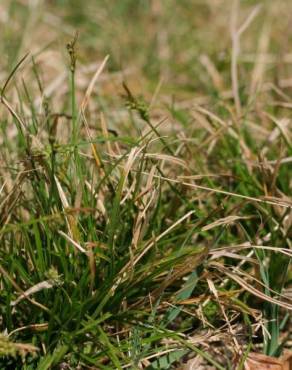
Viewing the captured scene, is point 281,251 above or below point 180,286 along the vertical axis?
above

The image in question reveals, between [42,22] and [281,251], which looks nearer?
[281,251]

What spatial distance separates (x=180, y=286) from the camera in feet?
6.17

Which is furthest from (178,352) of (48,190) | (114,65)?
(114,65)

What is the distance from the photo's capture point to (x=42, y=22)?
11.6 ft

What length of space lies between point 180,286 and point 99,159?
0.40m

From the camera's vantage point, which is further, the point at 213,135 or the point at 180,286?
the point at 213,135

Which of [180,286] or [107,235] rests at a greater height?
[107,235]

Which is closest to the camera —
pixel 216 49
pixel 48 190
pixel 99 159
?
pixel 48 190

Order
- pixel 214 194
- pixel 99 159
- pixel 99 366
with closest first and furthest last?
1. pixel 99 366
2. pixel 99 159
3. pixel 214 194

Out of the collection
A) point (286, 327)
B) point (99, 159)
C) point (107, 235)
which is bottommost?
point (286, 327)

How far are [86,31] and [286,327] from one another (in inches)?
82.6

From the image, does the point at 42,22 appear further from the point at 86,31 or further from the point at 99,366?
the point at 99,366

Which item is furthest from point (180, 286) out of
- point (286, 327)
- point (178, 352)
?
point (286, 327)

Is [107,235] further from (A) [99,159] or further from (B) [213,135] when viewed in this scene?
(B) [213,135]
